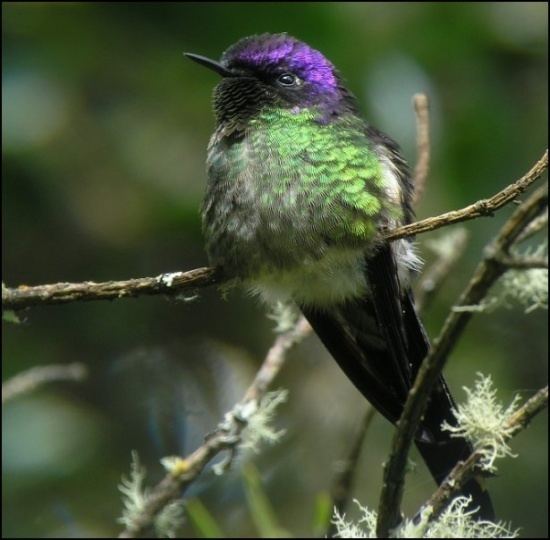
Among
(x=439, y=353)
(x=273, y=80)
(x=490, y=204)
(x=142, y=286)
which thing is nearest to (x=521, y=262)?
(x=439, y=353)

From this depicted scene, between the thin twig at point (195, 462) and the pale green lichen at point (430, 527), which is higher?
the thin twig at point (195, 462)

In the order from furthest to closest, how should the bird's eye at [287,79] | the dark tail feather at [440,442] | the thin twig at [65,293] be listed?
1. the bird's eye at [287,79]
2. the dark tail feather at [440,442]
3. the thin twig at [65,293]

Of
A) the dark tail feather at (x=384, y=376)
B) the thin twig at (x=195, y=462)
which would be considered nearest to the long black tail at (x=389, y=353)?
the dark tail feather at (x=384, y=376)

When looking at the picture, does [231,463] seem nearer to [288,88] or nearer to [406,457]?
[406,457]

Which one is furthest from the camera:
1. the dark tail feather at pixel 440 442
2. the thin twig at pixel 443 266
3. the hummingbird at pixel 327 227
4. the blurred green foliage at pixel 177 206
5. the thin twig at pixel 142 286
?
the blurred green foliage at pixel 177 206

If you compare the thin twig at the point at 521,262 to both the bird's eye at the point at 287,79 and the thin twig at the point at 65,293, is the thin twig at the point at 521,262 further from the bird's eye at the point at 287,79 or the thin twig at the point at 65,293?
the bird's eye at the point at 287,79

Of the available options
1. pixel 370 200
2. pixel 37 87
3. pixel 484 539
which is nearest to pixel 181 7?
pixel 37 87
